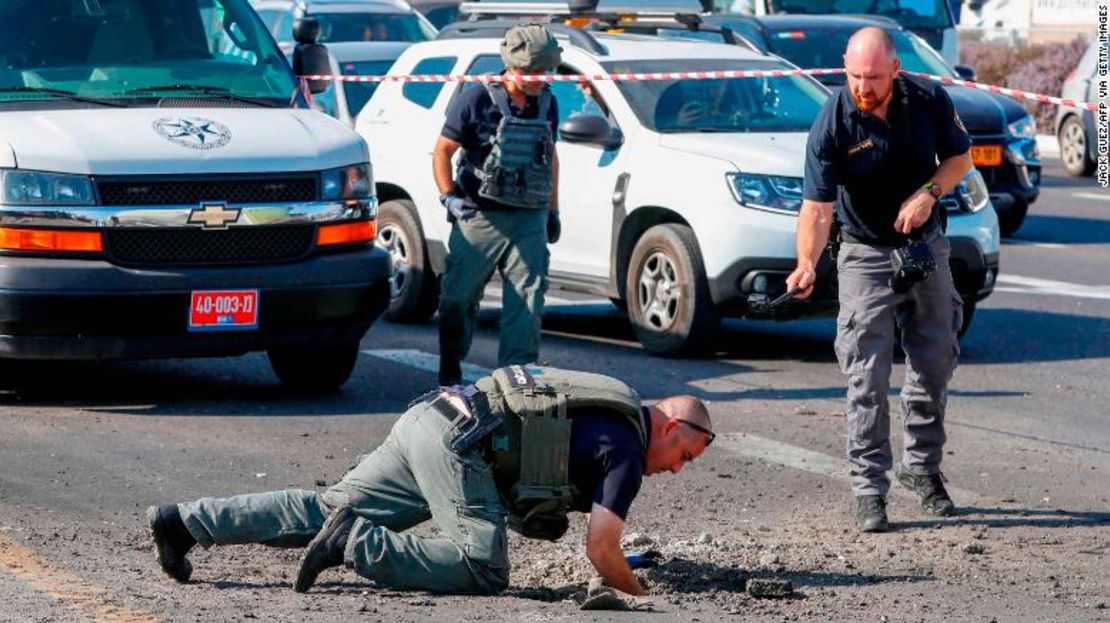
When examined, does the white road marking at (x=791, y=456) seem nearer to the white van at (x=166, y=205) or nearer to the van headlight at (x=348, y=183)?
the white van at (x=166, y=205)

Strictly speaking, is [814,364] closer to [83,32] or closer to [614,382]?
[83,32]

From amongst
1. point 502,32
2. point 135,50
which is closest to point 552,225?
point 135,50

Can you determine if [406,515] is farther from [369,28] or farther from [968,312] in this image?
[369,28]

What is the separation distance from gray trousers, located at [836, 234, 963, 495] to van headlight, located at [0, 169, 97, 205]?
11.3ft

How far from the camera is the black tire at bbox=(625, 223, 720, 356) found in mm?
11492

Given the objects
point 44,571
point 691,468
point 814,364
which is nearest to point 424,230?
point 814,364

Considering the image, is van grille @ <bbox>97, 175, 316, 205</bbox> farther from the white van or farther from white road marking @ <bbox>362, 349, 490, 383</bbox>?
white road marking @ <bbox>362, 349, 490, 383</bbox>

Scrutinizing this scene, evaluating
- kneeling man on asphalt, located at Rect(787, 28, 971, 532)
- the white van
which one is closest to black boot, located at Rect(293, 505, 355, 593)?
kneeling man on asphalt, located at Rect(787, 28, 971, 532)

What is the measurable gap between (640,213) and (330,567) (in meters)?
5.76

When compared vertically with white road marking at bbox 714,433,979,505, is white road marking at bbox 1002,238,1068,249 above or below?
below

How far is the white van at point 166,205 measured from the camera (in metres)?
9.23

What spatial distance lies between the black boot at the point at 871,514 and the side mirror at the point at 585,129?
14.2 ft

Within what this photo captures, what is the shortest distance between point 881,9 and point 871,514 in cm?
1423

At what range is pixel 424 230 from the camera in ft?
42.4
